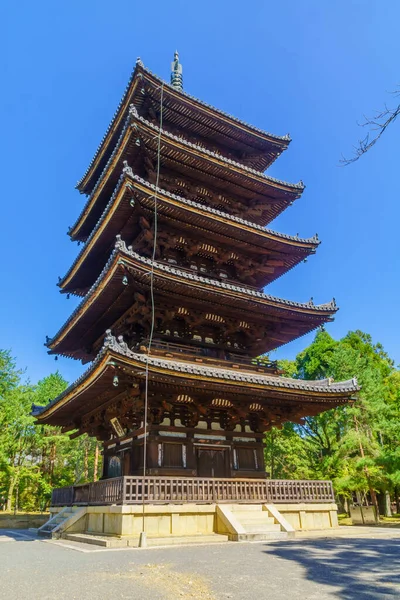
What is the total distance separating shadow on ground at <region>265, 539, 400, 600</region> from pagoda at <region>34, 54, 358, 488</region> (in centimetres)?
553

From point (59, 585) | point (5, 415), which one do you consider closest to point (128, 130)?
point (59, 585)

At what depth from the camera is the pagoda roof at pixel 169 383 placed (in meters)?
13.1

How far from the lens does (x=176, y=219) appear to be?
694 inches

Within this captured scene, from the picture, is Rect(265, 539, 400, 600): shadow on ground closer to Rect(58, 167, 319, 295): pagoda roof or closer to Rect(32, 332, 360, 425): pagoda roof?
Rect(32, 332, 360, 425): pagoda roof

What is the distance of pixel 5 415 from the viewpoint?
36188 millimetres

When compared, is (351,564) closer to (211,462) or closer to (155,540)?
(155,540)

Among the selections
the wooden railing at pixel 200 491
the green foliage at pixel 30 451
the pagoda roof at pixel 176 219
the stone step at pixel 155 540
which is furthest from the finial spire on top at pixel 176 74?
the green foliage at pixel 30 451

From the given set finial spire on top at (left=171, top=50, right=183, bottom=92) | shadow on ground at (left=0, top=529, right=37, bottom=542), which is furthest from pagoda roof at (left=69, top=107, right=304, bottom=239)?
shadow on ground at (left=0, top=529, right=37, bottom=542)

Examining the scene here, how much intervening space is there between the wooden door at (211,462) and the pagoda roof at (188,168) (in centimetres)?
1236

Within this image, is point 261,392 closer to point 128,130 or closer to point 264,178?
point 264,178

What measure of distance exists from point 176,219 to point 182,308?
3827 mm

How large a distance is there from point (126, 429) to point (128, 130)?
1241 centimetres

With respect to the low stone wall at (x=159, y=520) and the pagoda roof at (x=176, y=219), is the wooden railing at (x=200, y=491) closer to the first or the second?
the low stone wall at (x=159, y=520)

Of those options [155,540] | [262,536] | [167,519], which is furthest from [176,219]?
[262,536]
